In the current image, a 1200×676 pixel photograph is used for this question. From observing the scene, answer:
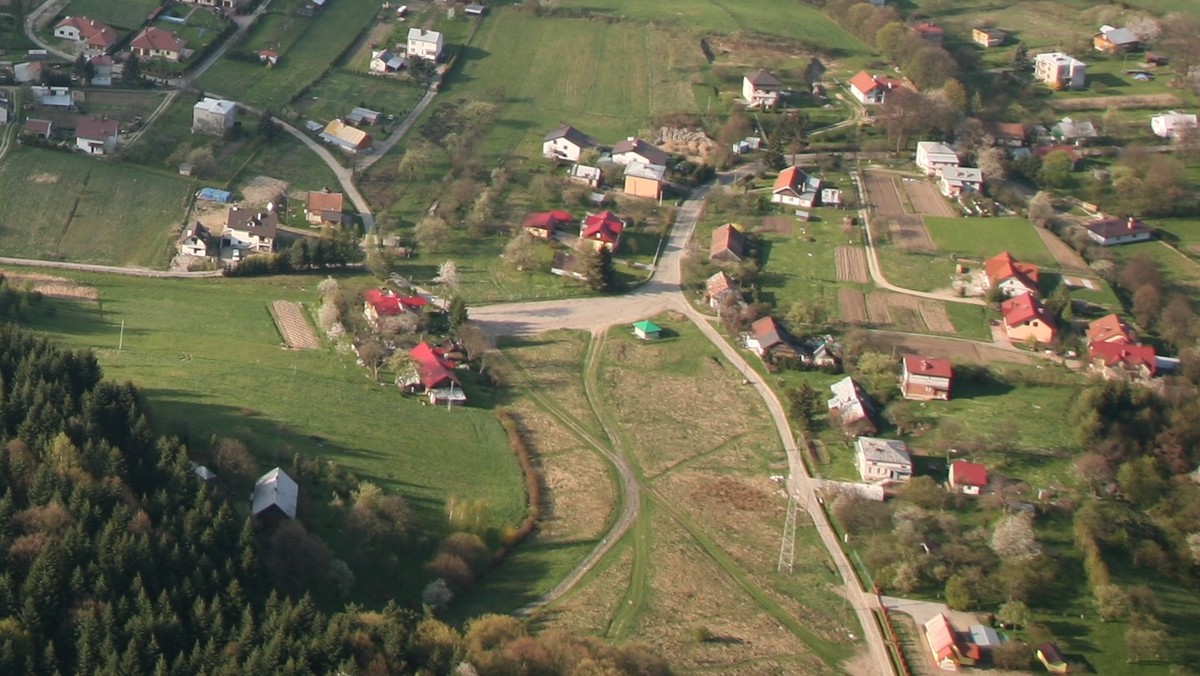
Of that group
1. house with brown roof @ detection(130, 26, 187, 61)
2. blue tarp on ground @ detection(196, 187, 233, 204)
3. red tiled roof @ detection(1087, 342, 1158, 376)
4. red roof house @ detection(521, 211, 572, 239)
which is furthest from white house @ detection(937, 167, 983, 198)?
house with brown roof @ detection(130, 26, 187, 61)

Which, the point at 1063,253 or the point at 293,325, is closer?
the point at 293,325

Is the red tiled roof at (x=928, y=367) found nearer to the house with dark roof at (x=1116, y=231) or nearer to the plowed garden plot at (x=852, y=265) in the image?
the plowed garden plot at (x=852, y=265)

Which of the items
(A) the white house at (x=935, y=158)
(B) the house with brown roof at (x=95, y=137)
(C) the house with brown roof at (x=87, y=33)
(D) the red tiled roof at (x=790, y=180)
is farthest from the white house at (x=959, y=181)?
(C) the house with brown roof at (x=87, y=33)

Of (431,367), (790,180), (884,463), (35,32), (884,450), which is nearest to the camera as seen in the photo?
(884,463)

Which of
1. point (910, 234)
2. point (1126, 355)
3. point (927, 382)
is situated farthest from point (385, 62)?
point (1126, 355)

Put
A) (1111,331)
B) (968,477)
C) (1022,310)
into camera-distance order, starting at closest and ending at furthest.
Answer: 1. (968,477)
2. (1111,331)
3. (1022,310)

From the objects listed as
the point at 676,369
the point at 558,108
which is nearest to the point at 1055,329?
the point at 676,369

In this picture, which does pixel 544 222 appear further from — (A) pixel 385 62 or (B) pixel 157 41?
(B) pixel 157 41
